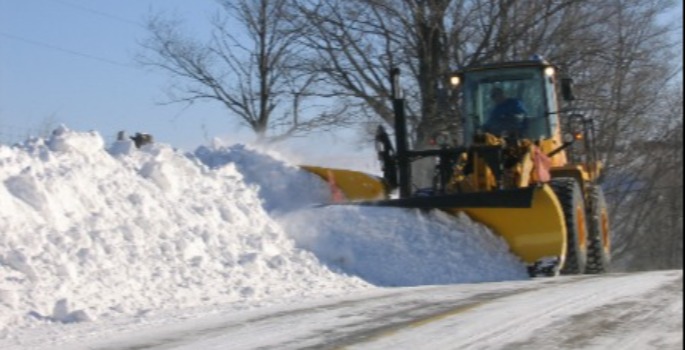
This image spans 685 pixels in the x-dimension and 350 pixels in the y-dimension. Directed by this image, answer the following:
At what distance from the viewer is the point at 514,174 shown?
14211 millimetres

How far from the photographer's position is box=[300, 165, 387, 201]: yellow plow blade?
54.8 feet

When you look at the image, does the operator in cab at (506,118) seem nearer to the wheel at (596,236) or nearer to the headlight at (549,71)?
the headlight at (549,71)

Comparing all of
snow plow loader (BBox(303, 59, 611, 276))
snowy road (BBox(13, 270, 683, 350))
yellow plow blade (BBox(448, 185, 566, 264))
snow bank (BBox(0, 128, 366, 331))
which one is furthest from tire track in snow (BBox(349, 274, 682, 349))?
snow bank (BBox(0, 128, 366, 331))

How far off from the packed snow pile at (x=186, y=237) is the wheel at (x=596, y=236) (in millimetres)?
2029

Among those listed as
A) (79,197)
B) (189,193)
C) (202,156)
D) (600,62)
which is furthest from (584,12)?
(79,197)

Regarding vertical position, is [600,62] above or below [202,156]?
above

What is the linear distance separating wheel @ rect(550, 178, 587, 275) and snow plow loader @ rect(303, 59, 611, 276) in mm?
14

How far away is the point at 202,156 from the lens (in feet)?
55.5

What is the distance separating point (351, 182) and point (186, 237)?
436 centimetres

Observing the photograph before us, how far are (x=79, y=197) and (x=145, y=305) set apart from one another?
2.42 m

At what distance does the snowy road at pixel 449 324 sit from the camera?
775 cm

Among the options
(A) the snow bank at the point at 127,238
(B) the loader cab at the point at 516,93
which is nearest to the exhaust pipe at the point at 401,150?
(B) the loader cab at the point at 516,93

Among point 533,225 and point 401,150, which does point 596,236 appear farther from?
point 401,150

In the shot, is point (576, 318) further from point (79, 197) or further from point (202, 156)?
point (202, 156)
